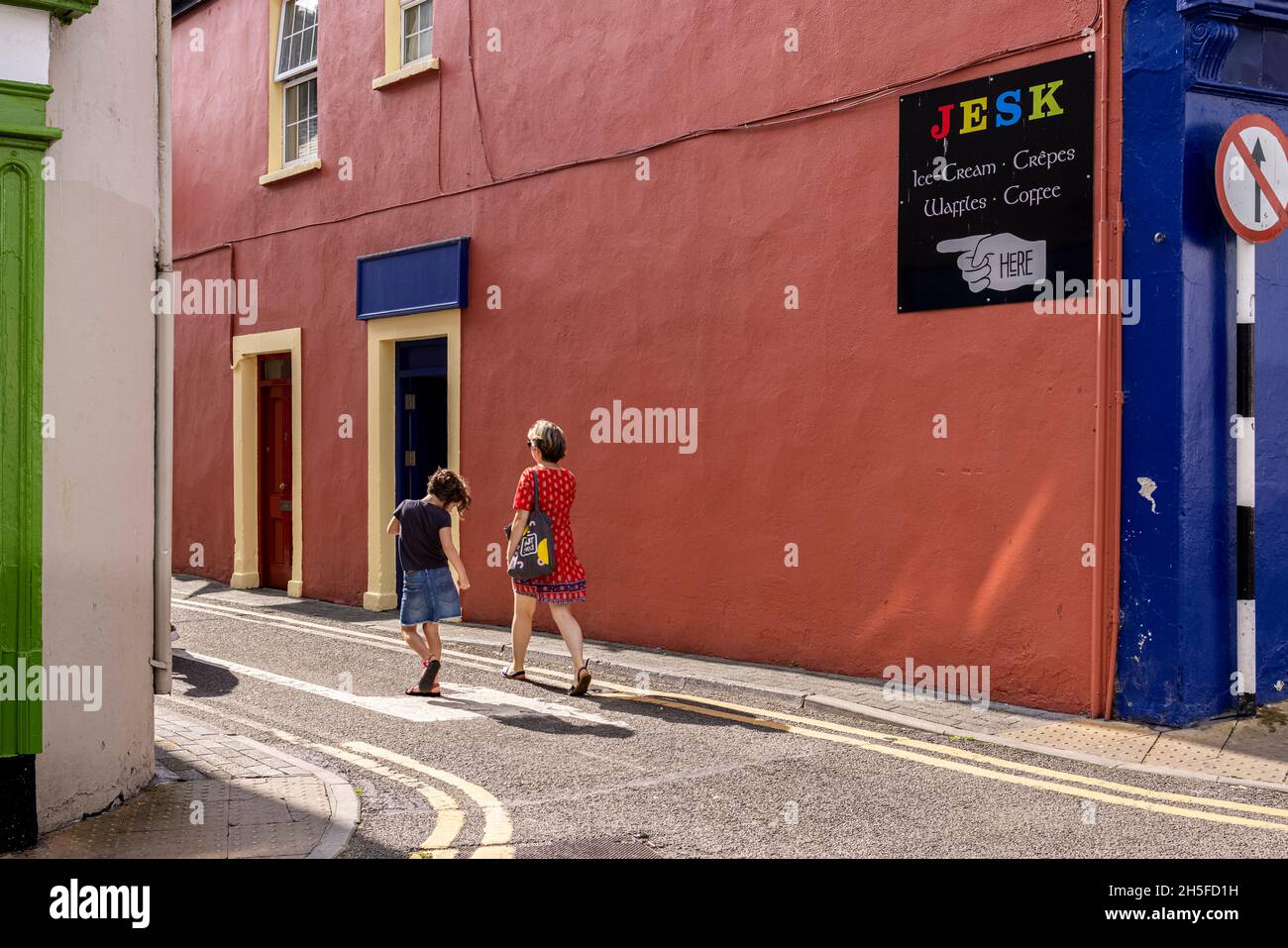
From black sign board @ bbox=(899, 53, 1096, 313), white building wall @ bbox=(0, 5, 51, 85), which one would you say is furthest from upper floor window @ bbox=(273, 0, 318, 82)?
white building wall @ bbox=(0, 5, 51, 85)

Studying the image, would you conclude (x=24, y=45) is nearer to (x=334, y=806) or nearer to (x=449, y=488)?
(x=334, y=806)

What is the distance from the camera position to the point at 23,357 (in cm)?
517

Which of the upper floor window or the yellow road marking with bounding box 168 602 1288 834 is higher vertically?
the upper floor window

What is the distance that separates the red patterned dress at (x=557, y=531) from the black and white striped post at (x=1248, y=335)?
13.7ft

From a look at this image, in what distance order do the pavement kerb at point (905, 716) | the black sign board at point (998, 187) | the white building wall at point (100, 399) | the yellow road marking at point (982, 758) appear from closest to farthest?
the white building wall at point (100, 399)
the yellow road marking at point (982, 758)
the pavement kerb at point (905, 716)
the black sign board at point (998, 187)

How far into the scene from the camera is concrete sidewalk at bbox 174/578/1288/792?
6641 mm

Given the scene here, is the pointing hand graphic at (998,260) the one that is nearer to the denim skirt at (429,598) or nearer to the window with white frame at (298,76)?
the denim skirt at (429,598)

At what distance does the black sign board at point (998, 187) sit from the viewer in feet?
25.4

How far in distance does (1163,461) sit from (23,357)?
5904mm

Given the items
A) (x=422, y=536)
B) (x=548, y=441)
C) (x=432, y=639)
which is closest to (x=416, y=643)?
(x=432, y=639)

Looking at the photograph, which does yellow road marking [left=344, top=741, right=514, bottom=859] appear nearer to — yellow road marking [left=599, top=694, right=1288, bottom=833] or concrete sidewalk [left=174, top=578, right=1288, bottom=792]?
yellow road marking [left=599, top=694, right=1288, bottom=833]

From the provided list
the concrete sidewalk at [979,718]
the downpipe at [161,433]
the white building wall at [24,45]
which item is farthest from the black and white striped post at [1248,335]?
the white building wall at [24,45]

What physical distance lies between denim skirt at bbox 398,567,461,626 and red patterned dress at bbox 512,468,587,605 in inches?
20.1
